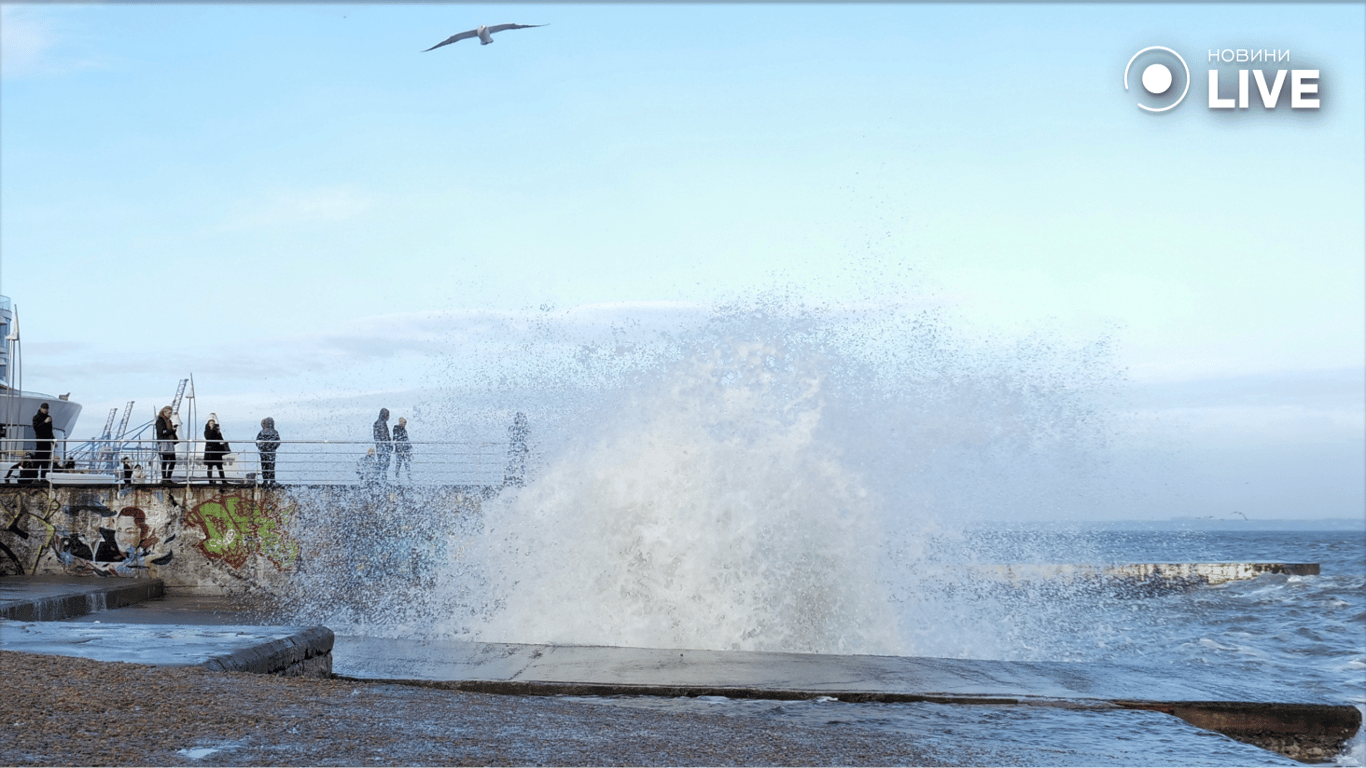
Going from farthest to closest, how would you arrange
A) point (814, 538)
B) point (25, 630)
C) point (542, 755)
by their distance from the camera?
point (814, 538), point (25, 630), point (542, 755)

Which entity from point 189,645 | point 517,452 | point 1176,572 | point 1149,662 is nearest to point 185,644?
point 189,645

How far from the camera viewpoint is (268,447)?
1827 centimetres

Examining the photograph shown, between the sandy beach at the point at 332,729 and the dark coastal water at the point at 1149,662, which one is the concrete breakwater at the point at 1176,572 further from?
the sandy beach at the point at 332,729

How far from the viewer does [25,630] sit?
23.4ft

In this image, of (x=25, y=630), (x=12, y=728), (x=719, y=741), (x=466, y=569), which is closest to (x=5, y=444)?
(x=466, y=569)

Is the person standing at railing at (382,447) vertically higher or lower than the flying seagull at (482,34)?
lower

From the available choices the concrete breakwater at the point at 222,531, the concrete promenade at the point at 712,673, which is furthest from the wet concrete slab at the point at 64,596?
the concrete promenade at the point at 712,673

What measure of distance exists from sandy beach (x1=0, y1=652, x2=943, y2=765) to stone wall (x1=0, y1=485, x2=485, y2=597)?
1136 cm

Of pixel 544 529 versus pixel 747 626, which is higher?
pixel 544 529

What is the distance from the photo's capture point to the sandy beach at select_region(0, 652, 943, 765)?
160 inches

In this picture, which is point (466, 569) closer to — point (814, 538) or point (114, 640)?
point (814, 538)

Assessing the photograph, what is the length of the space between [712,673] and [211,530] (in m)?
12.9

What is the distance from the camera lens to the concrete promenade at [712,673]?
5891 millimetres

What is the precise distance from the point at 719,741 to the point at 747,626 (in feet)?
16.8
